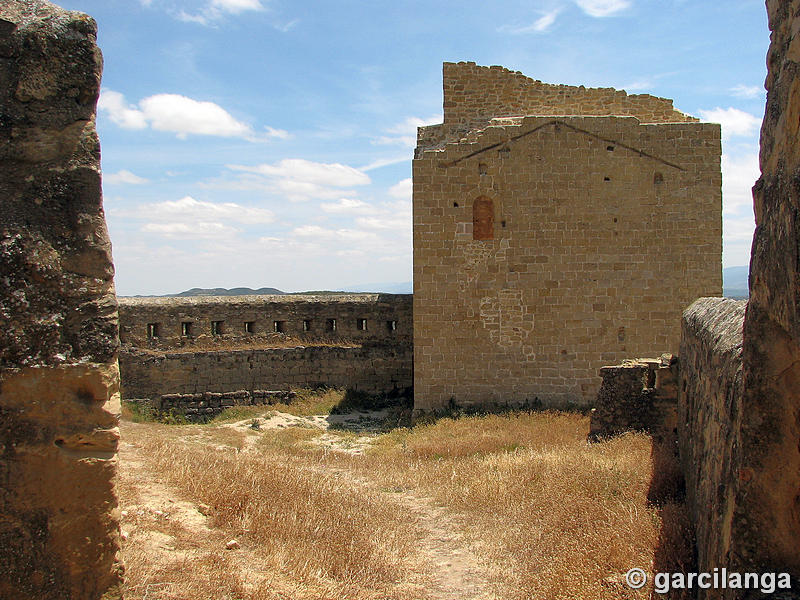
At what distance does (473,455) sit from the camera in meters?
9.23

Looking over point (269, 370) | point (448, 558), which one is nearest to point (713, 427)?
point (448, 558)

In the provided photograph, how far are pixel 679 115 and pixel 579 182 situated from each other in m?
2.90

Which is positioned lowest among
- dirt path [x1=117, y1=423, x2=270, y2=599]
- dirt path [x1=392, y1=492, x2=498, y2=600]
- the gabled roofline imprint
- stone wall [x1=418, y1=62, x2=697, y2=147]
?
dirt path [x1=392, y1=492, x2=498, y2=600]

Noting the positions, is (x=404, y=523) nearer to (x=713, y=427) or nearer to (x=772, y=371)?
(x=713, y=427)

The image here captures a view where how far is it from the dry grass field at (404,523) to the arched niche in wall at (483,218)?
15.2 feet

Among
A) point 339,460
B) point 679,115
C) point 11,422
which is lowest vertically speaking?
point 339,460

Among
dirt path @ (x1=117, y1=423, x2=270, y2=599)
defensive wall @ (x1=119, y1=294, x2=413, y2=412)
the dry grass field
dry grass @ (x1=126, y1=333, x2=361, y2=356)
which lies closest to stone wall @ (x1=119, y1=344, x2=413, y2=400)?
defensive wall @ (x1=119, y1=294, x2=413, y2=412)

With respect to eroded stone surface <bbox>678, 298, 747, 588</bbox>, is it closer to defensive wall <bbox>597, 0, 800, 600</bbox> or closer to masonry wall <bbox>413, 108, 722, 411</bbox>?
defensive wall <bbox>597, 0, 800, 600</bbox>

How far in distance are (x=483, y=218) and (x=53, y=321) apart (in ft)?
34.4

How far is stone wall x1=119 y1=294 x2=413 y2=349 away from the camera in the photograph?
15.2 metres

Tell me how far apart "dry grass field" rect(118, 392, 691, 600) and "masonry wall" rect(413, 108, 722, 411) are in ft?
10.2

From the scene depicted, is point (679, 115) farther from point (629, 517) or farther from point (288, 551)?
point (288, 551)

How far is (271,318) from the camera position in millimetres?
15625

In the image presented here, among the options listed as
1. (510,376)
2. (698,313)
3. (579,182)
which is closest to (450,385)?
(510,376)
